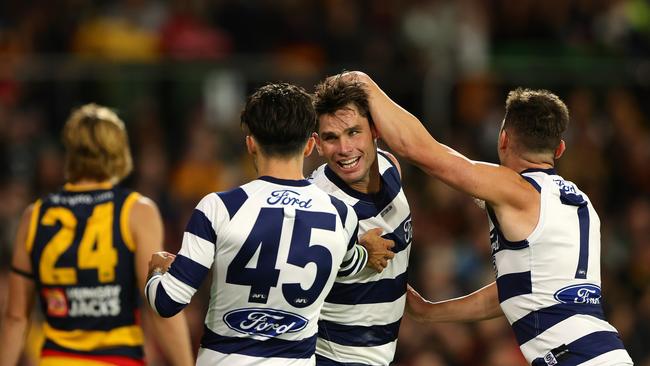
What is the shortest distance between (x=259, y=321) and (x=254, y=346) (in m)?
0.11

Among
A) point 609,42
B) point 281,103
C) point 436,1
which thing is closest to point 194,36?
point 436,1

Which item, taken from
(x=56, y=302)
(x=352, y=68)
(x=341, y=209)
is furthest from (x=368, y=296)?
(x=352, y=68)

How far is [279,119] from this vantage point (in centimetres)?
453

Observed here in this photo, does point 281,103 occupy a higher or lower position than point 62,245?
higher

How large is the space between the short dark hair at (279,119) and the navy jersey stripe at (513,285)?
112cm

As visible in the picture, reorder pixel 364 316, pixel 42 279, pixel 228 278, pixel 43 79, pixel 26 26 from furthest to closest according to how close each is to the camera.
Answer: pixel 26 26 → pixel 43 79 → pixel 42 279 → pixel 364 316 → pixel 228 278

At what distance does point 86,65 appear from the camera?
429 inches

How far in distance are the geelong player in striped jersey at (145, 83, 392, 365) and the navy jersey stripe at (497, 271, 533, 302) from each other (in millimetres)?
791

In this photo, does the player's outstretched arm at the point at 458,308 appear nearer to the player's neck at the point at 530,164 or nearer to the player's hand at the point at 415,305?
the player's hand at the point at 415,305

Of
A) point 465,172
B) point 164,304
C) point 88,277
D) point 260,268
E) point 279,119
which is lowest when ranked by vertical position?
point 88,277

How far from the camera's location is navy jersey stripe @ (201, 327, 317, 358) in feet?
14.8

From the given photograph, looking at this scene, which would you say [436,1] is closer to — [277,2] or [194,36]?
→ [277,2]

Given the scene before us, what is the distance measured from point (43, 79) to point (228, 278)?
274 inches

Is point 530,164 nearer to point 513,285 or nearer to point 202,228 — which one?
point 513,285
